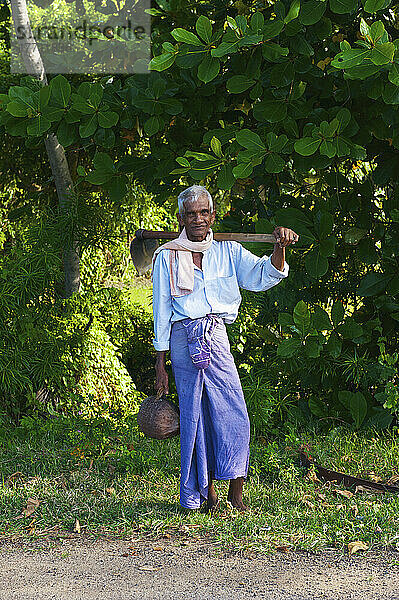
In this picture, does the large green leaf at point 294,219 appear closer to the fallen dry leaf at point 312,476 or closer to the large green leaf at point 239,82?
the large green leaf at point 239,82

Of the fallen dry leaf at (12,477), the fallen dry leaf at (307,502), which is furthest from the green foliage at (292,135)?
the fallen dry leaf at (12,477)

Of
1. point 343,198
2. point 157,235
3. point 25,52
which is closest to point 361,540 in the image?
point 157,235

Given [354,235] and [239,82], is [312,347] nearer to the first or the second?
[354,235]

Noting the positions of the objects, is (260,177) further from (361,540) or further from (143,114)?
(361,540)

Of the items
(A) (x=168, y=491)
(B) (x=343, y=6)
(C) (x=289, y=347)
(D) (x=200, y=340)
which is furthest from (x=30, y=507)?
(B) (x=343, y=6)

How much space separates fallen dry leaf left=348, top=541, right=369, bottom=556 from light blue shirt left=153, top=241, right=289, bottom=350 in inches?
53.1

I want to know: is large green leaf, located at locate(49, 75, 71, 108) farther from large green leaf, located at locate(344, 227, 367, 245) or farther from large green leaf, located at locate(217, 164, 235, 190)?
large green leaf, located at locate(344, 227, 367, 245)

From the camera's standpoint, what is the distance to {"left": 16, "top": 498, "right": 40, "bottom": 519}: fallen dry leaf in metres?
4.18

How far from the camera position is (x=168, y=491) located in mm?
4465

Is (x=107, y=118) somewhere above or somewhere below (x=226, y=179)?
above

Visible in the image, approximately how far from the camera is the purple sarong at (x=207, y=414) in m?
3.96

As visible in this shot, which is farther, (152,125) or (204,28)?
(152,125)

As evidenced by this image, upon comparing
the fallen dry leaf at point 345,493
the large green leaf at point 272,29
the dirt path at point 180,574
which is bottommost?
the dirt path at point 180,574

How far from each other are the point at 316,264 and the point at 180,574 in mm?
2024
